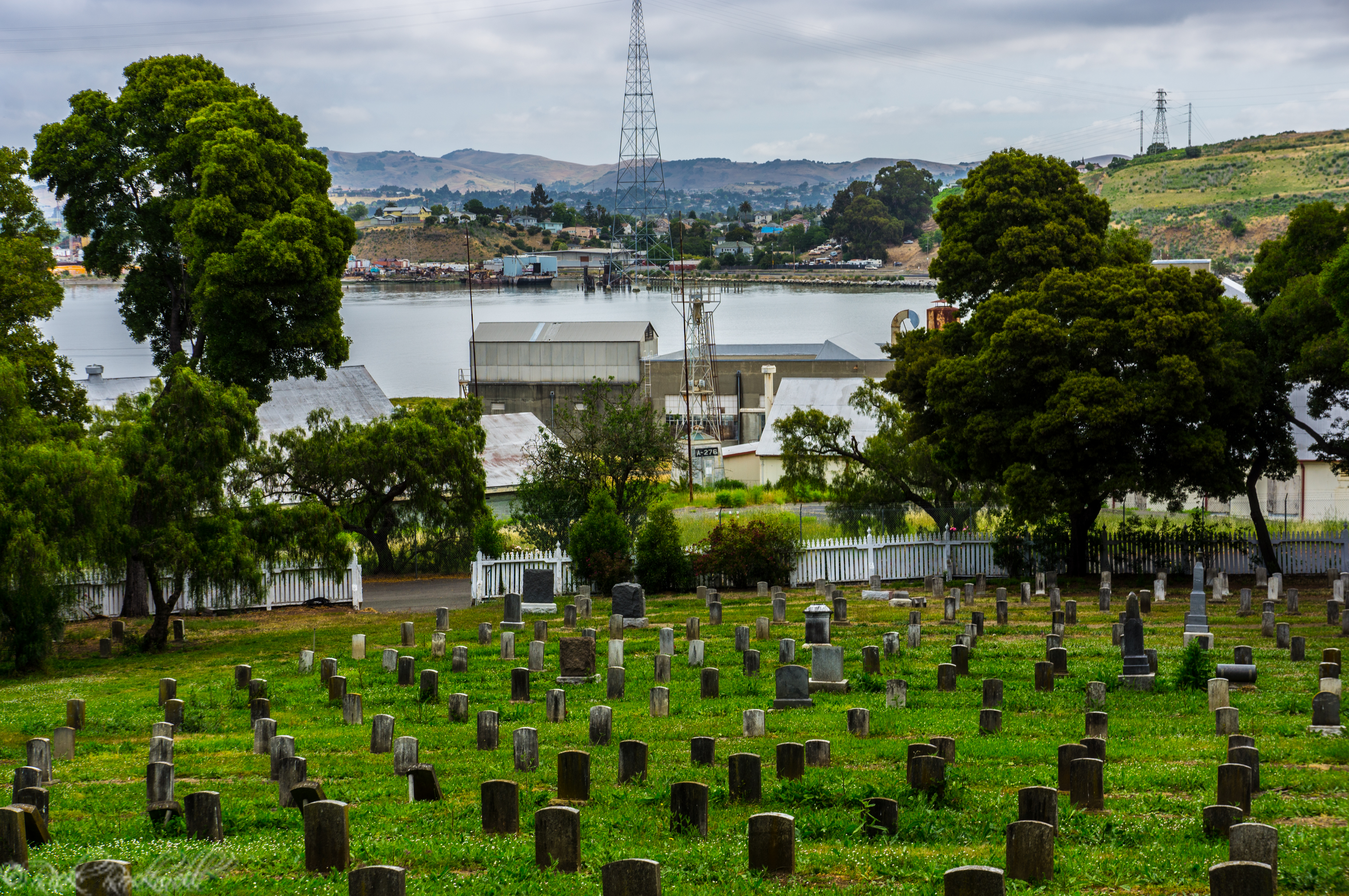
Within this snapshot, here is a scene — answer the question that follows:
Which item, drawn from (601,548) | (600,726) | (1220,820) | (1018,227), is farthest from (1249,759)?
(1018,227)

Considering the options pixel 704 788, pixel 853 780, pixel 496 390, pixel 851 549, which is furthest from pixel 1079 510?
pixel 496 390

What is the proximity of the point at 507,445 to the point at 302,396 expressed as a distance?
301 inches

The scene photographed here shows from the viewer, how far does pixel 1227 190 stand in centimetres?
16625

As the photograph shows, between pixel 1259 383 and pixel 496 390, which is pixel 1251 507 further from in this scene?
pixel 496 390

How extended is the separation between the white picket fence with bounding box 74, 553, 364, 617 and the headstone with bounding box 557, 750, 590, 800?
18.5 meters

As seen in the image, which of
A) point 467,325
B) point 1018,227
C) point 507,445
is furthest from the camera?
point 467,325

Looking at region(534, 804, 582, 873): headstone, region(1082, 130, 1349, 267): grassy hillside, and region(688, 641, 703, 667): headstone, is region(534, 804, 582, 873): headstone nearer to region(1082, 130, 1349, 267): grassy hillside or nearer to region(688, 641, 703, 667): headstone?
region(688, 641, 703, 667): headstone

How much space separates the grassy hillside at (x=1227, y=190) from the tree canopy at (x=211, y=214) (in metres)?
129

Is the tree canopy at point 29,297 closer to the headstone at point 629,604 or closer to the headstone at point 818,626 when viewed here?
the headstone at point 629,604

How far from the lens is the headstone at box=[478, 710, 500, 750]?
13.2m

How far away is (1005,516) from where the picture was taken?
105ft

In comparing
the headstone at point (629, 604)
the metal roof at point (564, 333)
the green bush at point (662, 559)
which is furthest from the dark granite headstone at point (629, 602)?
the metal roof at point (564, 333)

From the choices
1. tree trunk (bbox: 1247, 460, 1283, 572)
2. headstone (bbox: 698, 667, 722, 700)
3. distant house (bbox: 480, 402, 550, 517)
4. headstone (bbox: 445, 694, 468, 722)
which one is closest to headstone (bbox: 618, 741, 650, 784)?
headstone (bbox: 445, 694, 468, 722)

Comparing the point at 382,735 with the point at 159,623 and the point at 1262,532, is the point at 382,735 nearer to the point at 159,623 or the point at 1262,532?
the point at 159,623
